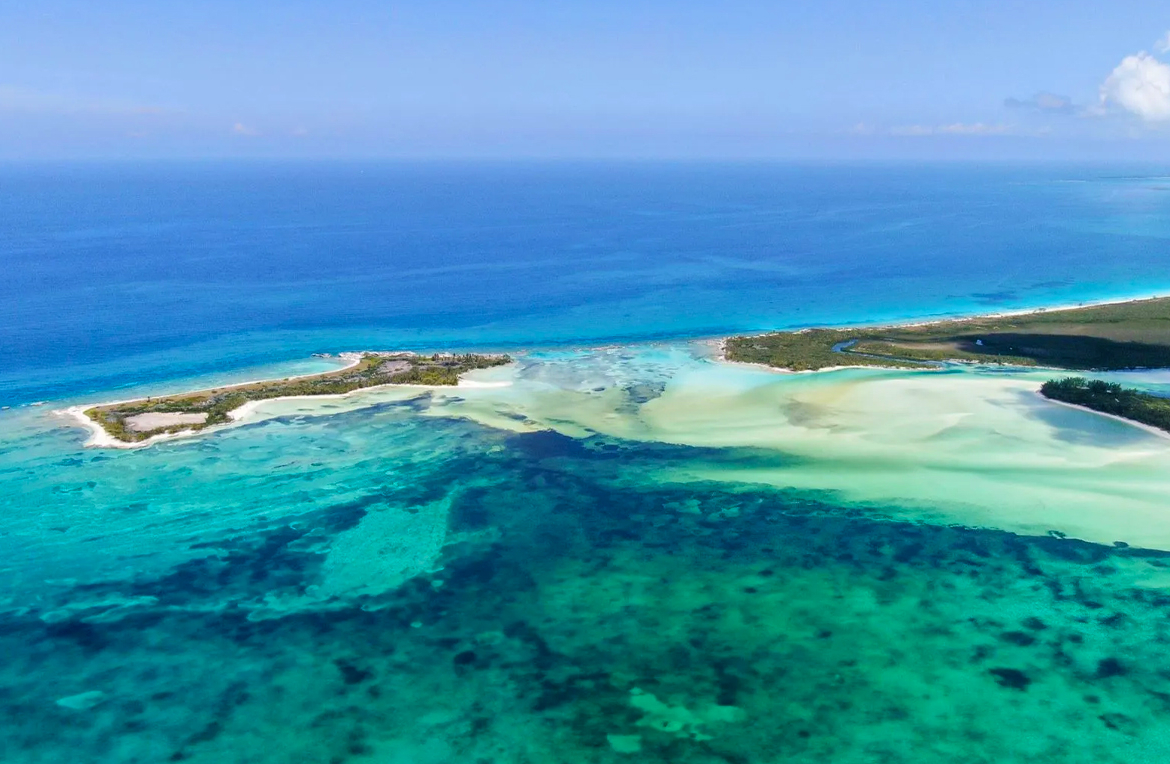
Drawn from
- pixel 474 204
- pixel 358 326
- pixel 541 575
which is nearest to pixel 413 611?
pixel 541 575

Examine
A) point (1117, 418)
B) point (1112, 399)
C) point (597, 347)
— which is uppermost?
point (597, 347)

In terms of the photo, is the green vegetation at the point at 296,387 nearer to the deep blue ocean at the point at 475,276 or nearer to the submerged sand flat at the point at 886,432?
the submerged sand flat at the point at 886,432

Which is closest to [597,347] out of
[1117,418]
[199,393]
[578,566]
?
[199,393]

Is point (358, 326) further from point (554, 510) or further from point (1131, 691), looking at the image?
point (1131, 691)

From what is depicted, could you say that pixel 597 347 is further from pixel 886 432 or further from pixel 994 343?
pixel 994 343

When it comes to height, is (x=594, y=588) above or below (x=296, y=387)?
below

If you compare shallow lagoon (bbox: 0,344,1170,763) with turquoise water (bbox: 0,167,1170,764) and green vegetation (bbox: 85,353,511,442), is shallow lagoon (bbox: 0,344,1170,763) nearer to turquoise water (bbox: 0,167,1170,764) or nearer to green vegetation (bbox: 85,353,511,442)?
turquoise water (bbox: 0,167,1170,764)
